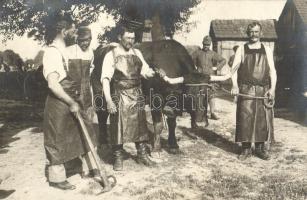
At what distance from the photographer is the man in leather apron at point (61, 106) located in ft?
16.4

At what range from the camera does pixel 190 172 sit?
20.1 feet

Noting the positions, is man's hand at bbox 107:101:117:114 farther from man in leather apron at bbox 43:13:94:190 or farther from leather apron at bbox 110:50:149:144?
man in leather apron at bbox 43:13:94:190

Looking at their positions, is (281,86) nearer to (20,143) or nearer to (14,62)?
(20,143)

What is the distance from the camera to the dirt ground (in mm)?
5195

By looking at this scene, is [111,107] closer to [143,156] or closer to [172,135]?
[143,156]

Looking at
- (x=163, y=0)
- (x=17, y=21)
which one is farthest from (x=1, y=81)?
(x=163, y=0)

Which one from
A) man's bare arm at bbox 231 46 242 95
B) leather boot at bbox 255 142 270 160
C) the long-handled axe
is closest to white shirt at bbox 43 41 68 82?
the long-handled axe

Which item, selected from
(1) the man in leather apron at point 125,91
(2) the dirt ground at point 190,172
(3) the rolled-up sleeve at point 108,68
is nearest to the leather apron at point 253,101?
(2) the dirt ground at point 190,172

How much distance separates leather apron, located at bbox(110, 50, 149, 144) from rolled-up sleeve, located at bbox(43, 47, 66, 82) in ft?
3.34

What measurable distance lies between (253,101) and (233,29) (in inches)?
867

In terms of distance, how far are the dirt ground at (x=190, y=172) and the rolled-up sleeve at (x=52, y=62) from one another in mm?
1615

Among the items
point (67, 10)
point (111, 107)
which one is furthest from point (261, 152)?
point (67, 10)

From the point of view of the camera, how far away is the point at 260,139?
679 centimetres

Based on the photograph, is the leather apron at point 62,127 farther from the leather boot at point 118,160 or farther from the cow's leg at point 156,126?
the cow's leg at point 156,126
